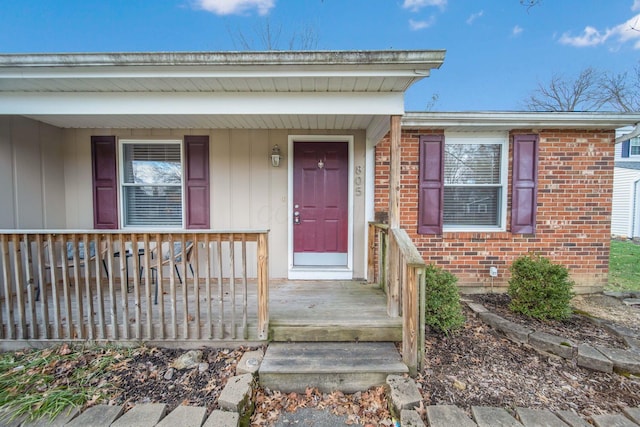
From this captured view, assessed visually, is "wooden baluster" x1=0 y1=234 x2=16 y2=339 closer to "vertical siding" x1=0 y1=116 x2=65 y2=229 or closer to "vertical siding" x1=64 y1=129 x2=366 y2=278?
"vertical siding" x1=0 y1=116 x2=65 y2=229

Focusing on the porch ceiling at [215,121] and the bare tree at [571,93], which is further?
the bare tree at [571,93]

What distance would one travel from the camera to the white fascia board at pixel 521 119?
3.71m

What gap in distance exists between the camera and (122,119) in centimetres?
350

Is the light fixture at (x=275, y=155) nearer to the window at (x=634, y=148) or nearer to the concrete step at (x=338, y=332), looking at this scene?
the concrete step at (x=338, y=332)

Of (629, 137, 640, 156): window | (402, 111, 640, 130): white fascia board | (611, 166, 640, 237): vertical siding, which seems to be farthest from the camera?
(629, 137, 640, 156): window

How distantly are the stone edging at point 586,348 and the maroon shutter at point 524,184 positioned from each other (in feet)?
4.65

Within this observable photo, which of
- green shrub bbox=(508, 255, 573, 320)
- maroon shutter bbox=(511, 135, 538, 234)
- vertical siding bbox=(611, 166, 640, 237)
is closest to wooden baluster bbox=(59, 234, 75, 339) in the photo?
green shrub bbox=(508, 255, 573, 320)

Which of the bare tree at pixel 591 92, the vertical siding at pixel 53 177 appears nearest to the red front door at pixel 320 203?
the vertical siding at pixel 53 177

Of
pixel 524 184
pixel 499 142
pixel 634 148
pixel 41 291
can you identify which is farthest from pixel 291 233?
pixel 634 148

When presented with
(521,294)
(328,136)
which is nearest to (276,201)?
(328,136)

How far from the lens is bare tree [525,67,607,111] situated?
12523mm

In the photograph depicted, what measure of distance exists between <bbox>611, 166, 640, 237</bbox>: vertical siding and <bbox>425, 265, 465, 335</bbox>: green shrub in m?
11.9

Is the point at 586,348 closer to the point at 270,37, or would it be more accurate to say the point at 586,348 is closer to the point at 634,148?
the point at 270,37

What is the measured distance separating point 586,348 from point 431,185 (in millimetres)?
2372
